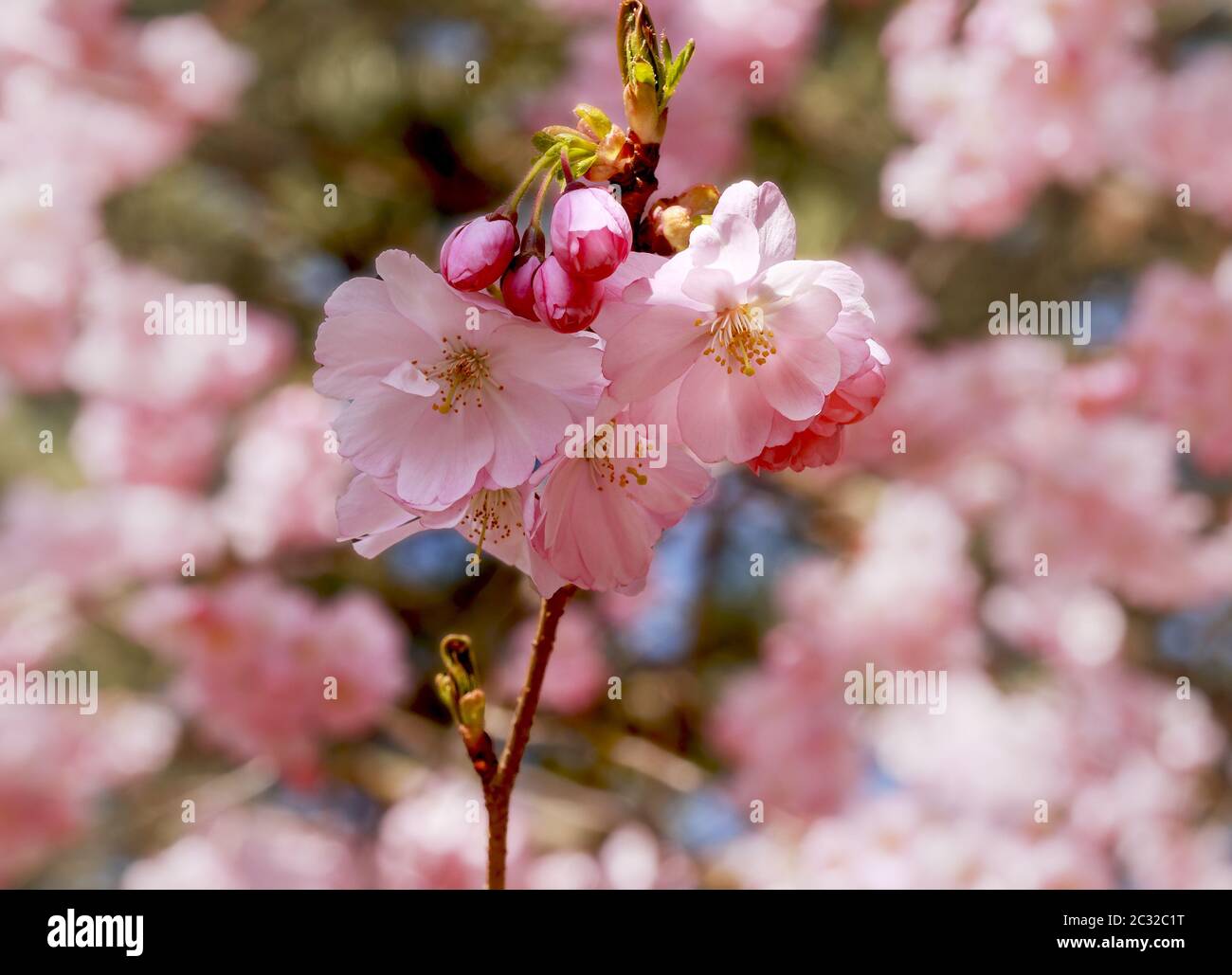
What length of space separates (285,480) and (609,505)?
1272mm

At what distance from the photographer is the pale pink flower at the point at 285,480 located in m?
1.53

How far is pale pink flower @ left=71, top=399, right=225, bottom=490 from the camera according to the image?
1.56 metres

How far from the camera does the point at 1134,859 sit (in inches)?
61.5

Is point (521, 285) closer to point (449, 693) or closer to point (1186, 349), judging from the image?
point (449, 693)

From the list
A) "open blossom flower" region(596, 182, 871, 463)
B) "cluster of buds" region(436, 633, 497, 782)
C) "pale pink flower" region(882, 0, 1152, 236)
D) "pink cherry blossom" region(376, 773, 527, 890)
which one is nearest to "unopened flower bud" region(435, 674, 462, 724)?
"cluster of buds" region(436, 633, 497, 782)

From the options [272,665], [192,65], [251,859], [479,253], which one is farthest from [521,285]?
[192,65]

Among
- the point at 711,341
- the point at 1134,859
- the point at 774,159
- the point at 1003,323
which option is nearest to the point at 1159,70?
the point at 1003,323

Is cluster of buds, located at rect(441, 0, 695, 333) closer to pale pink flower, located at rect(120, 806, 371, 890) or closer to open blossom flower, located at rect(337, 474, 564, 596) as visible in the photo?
open blossom flower, located at rect(337, 474, 564, 596)

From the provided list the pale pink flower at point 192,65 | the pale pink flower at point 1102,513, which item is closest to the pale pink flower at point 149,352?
the pale pink flower at point 192,65

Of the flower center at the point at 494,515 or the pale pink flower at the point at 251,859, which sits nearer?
the flower center at the point at 494,515

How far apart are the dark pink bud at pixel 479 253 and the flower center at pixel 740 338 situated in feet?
0.22

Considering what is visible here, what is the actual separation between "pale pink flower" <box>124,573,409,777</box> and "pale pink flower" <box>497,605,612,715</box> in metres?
0.21

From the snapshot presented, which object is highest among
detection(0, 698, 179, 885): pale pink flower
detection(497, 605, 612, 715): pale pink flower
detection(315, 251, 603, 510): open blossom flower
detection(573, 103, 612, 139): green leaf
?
detection(573, 103, 612, 139): green leaf

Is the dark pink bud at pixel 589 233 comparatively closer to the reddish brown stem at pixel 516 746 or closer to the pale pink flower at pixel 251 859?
the reddish brown stem at pixel 516 746
